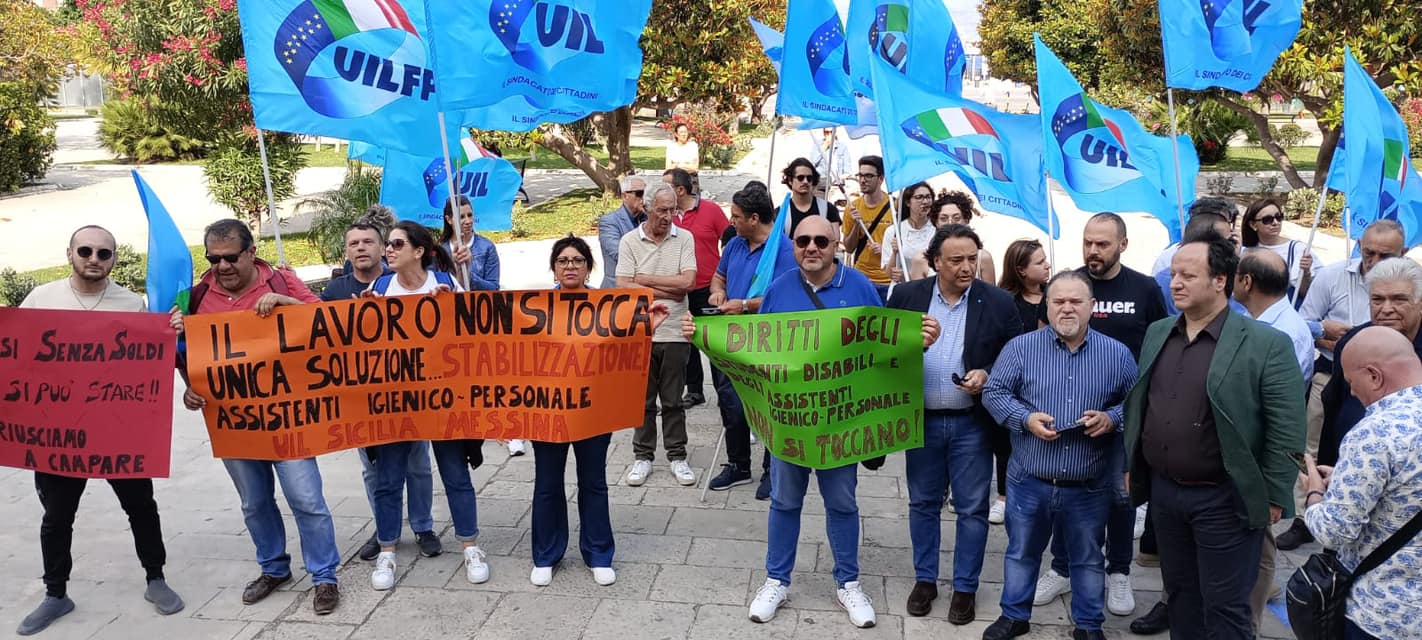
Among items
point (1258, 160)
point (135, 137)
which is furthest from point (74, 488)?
point (1258, 160)

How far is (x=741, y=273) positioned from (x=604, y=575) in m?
2.13

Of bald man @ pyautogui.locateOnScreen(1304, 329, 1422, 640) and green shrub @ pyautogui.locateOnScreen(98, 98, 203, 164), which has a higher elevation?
green shrub @ pyautogui.locateOnScreen(98, 98, 203, 164)

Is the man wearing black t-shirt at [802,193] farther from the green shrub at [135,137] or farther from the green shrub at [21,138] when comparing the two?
the green shrub at [135,137]

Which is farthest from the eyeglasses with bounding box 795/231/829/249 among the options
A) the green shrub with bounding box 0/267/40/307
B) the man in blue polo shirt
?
the green shrub with bounding box 0/267/40/307

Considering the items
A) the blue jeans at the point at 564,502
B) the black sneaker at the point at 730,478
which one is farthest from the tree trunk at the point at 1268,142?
the blue jeans at the point at 564,502

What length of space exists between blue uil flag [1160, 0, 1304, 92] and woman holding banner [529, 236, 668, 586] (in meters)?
3.92

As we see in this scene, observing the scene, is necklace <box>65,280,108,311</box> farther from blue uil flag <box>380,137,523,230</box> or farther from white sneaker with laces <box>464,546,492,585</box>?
blue uil flag <box>380,137,523,230</box>

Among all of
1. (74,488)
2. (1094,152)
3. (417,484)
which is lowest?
(417,484)

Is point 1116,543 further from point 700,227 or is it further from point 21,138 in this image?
point 21,138

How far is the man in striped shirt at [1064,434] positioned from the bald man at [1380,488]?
1.21 meters

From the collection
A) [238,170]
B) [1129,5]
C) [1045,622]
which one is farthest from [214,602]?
[1129,5]

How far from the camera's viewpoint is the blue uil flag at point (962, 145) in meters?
6.52

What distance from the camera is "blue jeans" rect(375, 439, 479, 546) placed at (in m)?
5.92

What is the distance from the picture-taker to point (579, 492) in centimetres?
591
